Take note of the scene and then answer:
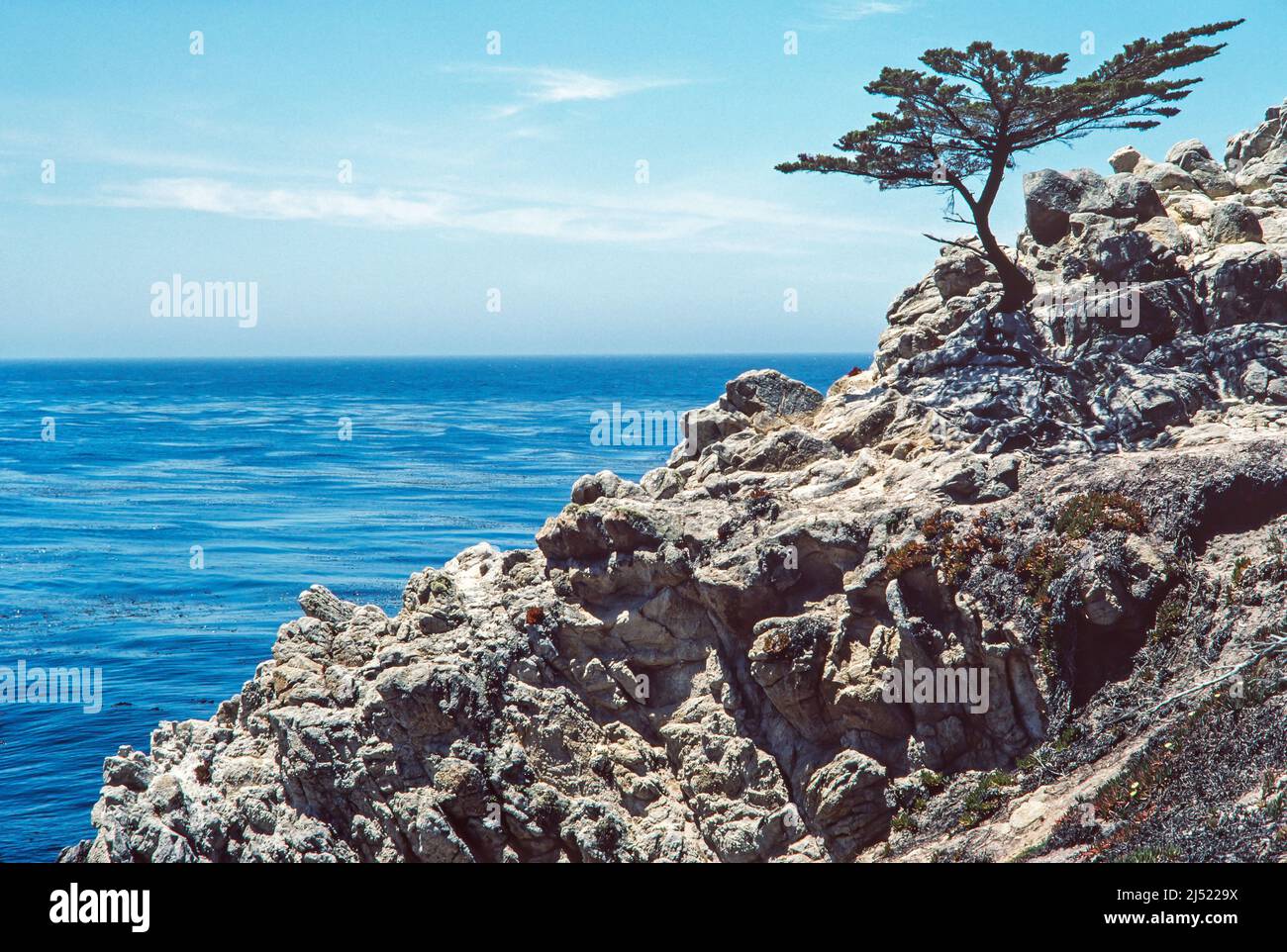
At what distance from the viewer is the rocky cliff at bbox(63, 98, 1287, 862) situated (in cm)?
2075

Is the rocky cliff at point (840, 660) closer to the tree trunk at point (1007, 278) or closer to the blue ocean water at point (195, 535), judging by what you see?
the tree trunk at point (1007, 278)

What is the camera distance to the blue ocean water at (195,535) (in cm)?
4438

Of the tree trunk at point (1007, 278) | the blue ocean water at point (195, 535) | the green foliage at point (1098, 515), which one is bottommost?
the blue ocean water at point (195, 535)

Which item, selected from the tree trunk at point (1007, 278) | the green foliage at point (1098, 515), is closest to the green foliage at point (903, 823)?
the green foliage at point (1098, 515)

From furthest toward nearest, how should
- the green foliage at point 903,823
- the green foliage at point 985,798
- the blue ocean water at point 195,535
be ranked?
the blue ocean water at point 195,535, the green foliage at point 903,823, the green foliage at point 985,798

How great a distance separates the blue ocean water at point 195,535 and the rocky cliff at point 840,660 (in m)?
16.7

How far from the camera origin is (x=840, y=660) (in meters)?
23.2

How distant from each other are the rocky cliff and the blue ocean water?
1670 centimetres

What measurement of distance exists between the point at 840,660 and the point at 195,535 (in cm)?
6721

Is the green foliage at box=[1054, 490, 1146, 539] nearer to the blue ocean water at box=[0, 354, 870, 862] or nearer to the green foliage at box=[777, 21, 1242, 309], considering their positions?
the green foliage at box=[777, 21, 1242, 309]

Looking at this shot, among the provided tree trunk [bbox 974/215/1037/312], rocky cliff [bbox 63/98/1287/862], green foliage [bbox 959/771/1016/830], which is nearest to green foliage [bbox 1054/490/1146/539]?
rocky cliff [bbox 63/98/1287/862]

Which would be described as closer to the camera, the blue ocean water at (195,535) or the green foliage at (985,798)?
the green foliage at (985,798)

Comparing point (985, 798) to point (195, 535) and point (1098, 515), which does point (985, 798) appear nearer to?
point (1098, 515)
